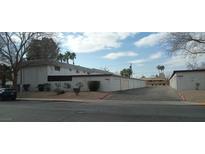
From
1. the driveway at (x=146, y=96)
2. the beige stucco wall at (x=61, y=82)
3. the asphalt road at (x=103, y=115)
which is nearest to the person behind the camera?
the asphalt road at (x=103, y=115)

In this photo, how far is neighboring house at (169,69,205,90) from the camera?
105ft

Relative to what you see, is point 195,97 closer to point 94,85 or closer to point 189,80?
point 189,80

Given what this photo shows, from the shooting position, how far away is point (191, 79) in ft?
106

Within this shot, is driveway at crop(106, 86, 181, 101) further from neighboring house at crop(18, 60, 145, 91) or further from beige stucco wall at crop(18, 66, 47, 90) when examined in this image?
beige stucco wall at crop(18, 66, 47, 90)

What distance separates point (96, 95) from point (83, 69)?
73.7ft

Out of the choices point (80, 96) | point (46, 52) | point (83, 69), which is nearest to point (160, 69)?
point (83, 69)

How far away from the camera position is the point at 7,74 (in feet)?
127

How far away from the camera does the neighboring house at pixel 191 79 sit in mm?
31984

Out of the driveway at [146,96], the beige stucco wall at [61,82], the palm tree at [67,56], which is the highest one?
the palm tree at [67,56]

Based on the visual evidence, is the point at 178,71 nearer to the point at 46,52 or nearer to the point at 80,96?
the point at 80,96

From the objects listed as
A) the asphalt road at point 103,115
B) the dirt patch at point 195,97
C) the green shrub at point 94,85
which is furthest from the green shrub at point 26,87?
the dirt patch at point 195,97

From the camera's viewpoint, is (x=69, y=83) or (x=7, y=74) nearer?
(x=69, y=83)

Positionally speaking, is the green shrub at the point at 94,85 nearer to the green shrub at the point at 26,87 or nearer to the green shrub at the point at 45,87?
the green shrub at the point at 45,87

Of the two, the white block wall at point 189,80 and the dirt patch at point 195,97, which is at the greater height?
the white block wall at point 189,80
